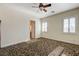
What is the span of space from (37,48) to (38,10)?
839mm

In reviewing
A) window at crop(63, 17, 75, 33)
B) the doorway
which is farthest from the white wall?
window at crop(63, 17, 75, 33)

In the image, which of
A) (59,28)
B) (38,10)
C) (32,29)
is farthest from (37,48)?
(38,10)

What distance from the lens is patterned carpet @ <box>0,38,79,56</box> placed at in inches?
76.8

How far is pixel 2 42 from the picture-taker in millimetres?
1916

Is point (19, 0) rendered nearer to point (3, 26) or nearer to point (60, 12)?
point (3, 26)

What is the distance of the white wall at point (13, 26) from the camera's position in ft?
6.40

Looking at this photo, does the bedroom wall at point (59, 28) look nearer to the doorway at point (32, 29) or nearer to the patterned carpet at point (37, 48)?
the patterned carpet at point (37, 48)

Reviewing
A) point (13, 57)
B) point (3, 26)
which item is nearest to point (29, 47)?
point (13, 57)

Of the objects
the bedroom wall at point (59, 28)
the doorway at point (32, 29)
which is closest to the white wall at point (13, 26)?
the doorway at point (32, 29)

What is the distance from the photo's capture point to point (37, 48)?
2078mm

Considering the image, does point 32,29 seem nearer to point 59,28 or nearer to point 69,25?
point 59,28

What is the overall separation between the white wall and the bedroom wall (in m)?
0.43

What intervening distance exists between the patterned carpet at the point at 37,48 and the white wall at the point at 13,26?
12 cm

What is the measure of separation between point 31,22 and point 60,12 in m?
0.71
